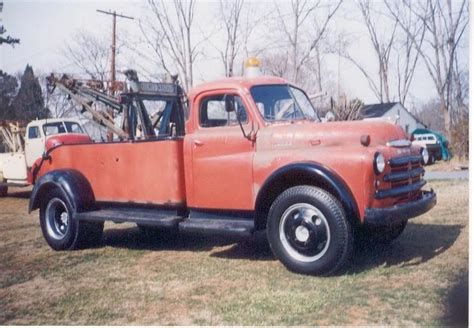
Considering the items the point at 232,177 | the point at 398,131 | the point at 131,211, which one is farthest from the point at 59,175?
the point at 398,131

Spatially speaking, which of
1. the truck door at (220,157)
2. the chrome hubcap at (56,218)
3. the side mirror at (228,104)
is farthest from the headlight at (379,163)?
the chrome hubcap at (56,218)

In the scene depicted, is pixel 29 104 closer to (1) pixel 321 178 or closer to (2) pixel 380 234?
(2) pixel 380 234

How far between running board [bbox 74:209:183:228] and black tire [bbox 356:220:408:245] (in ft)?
6.46

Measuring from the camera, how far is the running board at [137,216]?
16.9 feet

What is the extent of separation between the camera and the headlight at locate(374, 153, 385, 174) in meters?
4.10

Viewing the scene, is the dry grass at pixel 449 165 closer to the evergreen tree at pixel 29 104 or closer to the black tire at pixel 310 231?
the black tire at pixel 310 231

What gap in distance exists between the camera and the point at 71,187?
600 centimetres

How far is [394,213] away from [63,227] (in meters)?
4.14

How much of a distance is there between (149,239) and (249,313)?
3333 millimetres

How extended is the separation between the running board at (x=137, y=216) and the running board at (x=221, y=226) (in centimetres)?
17

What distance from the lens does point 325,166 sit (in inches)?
167

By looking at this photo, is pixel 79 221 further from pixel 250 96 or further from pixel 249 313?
pixel 249 313

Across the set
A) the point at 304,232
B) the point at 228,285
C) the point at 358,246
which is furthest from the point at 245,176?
the point at 358,246

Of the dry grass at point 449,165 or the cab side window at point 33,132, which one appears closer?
the dry grass at point 449,165
